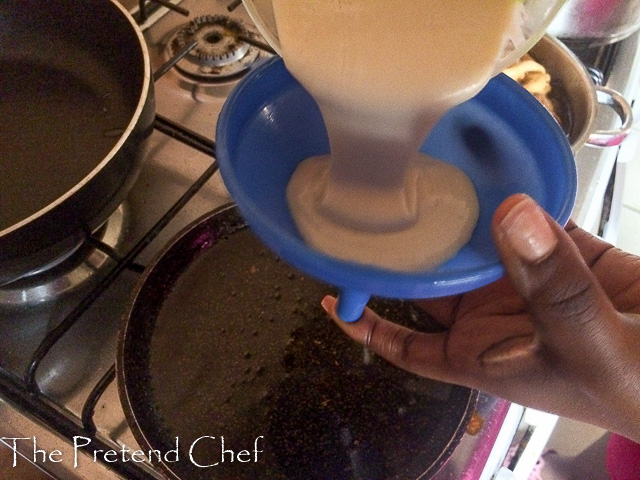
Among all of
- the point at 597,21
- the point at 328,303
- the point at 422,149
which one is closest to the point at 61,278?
the point at 328,303

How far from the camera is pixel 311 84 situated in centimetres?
35

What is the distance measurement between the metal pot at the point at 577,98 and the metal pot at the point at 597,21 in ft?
0.15

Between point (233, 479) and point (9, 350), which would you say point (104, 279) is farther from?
point (233, 479)

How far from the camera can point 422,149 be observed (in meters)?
0.46

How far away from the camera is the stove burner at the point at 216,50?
741 mm

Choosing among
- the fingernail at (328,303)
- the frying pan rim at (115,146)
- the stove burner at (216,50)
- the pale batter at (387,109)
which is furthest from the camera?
the stove burner at (216,50)

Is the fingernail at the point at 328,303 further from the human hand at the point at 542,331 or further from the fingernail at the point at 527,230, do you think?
the fingernail at the point at 527,230

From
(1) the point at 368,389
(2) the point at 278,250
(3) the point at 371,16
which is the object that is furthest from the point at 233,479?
(3) the point at 371,16

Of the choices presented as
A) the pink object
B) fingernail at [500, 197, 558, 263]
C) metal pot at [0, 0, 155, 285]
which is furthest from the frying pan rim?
the pink object

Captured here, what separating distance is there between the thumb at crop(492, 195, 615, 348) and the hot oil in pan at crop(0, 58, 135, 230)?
18.2 inches

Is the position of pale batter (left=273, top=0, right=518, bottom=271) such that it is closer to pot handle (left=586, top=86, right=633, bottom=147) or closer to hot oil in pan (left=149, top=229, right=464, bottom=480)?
hot oil in pan (left=149, top=229, right=464, bottom=480)

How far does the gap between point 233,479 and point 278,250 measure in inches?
9.9

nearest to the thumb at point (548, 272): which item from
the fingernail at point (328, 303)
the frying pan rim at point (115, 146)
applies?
the fingernail at point (328, 303)

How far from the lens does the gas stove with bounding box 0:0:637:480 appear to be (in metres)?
0.49
